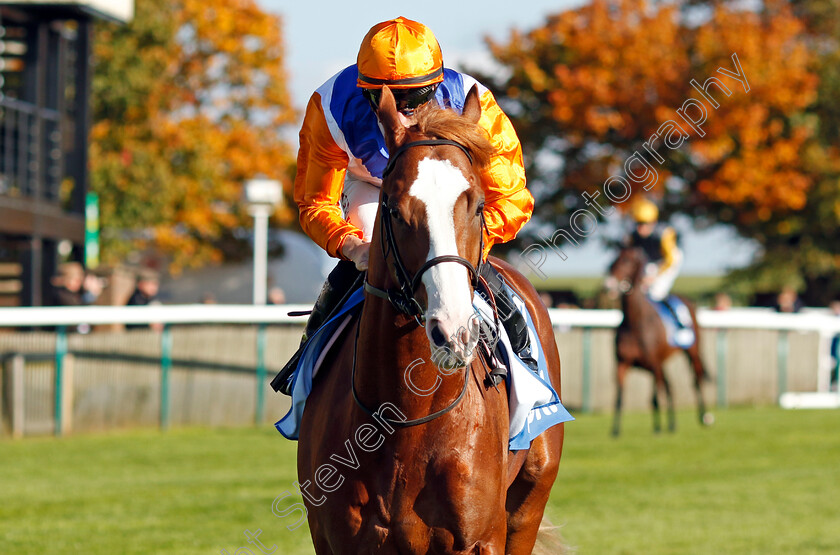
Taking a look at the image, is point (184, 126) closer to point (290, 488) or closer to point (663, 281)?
point (663, 281)

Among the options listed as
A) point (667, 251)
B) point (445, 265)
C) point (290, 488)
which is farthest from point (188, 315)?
point (445, 265)

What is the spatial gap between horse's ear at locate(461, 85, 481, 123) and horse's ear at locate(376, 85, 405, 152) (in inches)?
7.9

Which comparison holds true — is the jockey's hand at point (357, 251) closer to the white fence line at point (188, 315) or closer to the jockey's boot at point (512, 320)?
the jockey's boot at point (512, 320)

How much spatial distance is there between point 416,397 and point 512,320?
2.47ft

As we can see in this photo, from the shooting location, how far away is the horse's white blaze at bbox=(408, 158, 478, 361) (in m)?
2.69

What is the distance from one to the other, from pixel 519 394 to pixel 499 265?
1.19 metres

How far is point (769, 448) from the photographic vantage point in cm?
1097

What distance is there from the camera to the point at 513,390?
363 centimetres

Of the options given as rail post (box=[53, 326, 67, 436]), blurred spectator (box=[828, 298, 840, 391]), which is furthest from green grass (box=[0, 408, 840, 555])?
blurred spectator (box=[828, 298, 840, 391])

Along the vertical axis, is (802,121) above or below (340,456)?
above

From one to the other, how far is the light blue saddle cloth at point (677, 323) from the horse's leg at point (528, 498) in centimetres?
903

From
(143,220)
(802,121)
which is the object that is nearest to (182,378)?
(143,220)

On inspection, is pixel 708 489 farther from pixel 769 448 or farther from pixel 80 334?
pixel 80 334

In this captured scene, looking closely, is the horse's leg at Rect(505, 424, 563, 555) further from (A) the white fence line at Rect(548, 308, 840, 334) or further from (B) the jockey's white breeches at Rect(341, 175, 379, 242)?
(A) the white fence line at Rect(548, 308, 840, 334)
